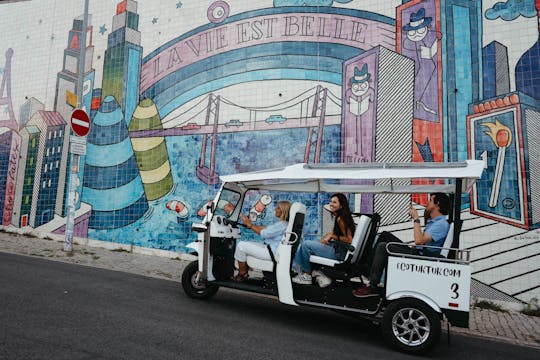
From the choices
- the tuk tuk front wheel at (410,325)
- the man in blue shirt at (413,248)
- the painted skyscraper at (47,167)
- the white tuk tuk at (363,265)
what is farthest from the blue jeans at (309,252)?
the painted skyscraper at (47,167)

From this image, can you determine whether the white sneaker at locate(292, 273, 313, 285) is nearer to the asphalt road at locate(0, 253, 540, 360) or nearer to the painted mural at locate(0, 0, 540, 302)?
the asphalt road at locate(0, 253, 540, 360)

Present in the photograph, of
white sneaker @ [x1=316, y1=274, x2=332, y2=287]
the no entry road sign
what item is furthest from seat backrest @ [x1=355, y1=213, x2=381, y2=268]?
the no entry road sign

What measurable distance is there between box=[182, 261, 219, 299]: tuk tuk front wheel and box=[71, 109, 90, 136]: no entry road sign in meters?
5.64

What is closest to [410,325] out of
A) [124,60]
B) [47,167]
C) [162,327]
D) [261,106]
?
[162,327]

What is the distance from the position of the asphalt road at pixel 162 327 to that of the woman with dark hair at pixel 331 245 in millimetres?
697

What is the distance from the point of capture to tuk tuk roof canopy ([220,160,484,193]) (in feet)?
16.3

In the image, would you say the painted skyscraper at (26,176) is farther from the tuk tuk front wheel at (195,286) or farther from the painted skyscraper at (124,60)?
the tuk tuk front wheel at (195,286)

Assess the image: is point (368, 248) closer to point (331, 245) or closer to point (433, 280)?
point (331, 245)

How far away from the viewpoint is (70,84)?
1332 centimetres

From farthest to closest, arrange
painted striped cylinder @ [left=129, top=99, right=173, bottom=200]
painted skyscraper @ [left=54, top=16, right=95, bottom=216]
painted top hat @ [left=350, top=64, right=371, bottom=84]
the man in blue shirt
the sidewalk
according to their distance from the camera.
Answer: painted skyscraper @ [left=54, top=16, right=95, bottom=216] → painted striped cylinder @ [left=129, top=99, right=173, bottom=200] → painted top hat @ [left=350, top=64, right=371, bottom=84] → the sidewalk → the man in blue shirt

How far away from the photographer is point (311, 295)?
18.0 ft

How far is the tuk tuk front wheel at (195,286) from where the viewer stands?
6527mm

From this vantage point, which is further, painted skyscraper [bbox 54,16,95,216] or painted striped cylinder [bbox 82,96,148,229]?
painted skyscraper [bbox 54,16,95,216]

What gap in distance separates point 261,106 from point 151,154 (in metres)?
3.29
